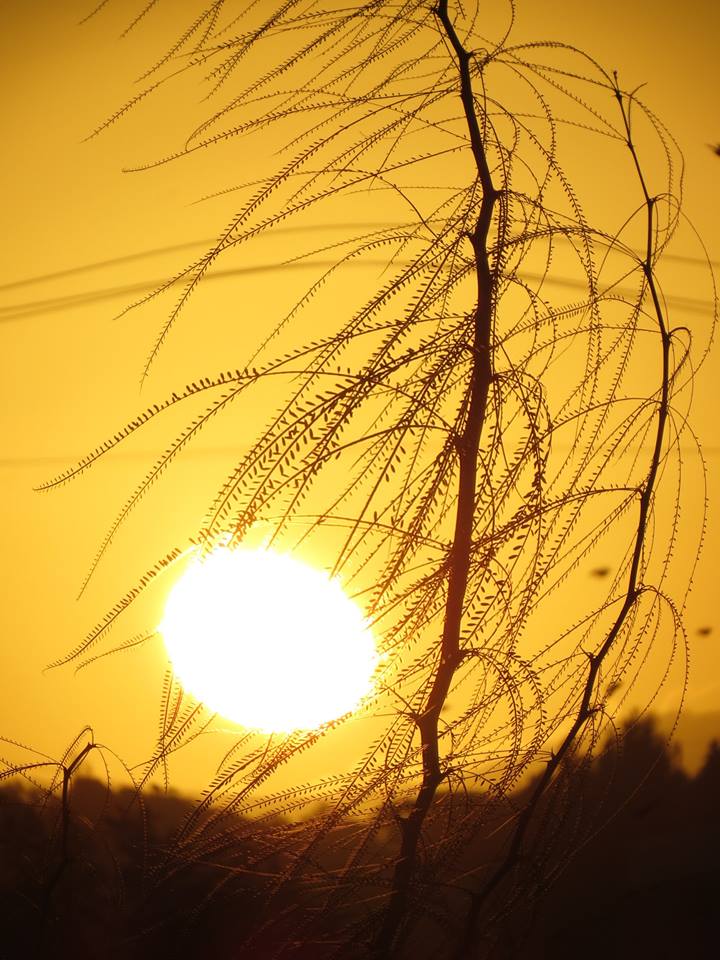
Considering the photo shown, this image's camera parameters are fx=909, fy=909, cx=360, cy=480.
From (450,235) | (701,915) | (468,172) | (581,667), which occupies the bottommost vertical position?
(701,915)

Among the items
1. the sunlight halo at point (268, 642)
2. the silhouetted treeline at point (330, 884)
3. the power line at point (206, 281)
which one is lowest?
the silhouetted treeline at point (330, 884)

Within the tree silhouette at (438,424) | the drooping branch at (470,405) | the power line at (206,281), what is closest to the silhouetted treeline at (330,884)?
the tree silhouette at (438,424)

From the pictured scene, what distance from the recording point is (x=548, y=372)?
1.86ft

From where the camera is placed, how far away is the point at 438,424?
1.54ft

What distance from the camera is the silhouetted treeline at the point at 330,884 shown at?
0.51 metres

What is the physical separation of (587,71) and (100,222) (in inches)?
12.0

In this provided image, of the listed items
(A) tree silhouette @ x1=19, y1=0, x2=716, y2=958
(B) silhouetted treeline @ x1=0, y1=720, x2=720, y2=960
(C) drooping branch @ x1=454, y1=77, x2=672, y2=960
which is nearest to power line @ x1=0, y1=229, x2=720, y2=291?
(A) tree silhouette @ x1=19, y1=0, x2=716, y2=958

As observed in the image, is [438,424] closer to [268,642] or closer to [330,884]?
[268,642]

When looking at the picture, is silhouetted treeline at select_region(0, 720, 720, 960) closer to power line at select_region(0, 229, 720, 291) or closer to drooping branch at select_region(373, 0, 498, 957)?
drooping branch at select_region(373, 0, 498, 957)

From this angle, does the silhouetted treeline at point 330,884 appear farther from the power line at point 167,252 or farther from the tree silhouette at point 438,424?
the power line at point 167,252

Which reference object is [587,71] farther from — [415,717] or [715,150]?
[415,717]

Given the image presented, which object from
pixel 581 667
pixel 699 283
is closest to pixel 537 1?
pixel 699 283

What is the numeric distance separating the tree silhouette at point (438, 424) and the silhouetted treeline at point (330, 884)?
10mm

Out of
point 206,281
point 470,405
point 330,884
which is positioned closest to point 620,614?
point 470,405
